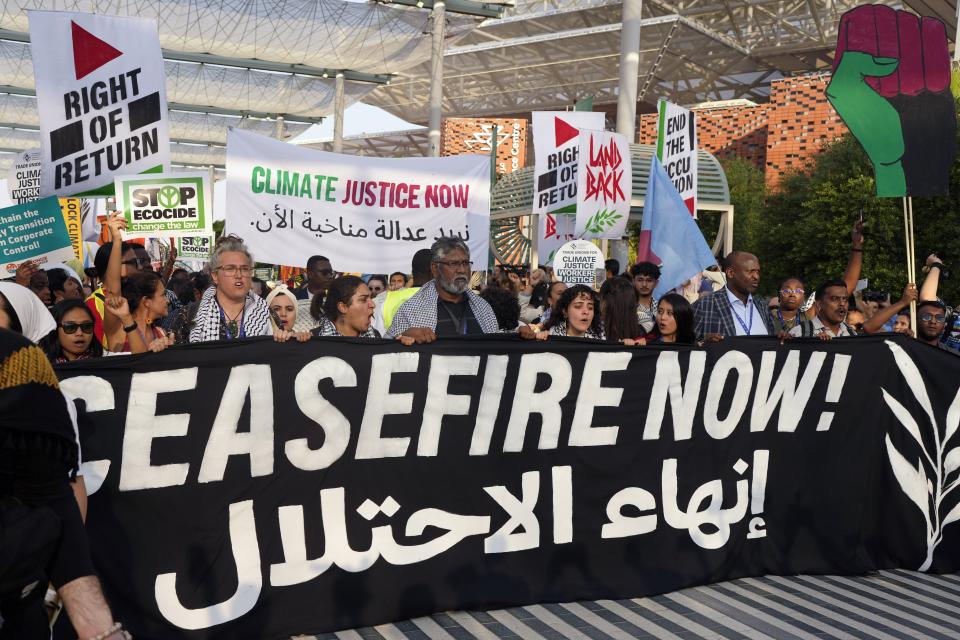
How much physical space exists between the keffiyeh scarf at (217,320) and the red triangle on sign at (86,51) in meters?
2.96

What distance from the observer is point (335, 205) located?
7.58 meters

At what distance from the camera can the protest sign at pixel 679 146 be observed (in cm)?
1126

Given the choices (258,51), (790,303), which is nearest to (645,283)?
(790,303)

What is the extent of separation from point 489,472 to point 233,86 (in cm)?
3705

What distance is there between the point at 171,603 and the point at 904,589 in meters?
3.66

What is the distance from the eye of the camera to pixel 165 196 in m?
10.8

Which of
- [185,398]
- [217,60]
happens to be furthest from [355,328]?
[217,60]

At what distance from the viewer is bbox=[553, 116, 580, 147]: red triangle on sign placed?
1138 cm

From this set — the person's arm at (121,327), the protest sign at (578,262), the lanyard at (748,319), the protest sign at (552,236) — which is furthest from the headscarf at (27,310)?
the protest sign at (552,236)

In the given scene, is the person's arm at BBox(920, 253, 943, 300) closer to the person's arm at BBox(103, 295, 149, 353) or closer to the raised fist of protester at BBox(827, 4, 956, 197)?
the raised fist of protester at BBox(827, 4, 956, 197)

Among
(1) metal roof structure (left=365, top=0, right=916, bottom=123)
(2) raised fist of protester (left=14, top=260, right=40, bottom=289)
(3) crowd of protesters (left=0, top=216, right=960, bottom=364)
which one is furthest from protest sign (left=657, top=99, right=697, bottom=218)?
(1) metal roof structure (left=365, top=0, right=916, bottom=123)

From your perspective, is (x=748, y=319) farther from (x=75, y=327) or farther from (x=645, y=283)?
(x=75, y=327)

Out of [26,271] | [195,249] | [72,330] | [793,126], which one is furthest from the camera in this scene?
[793,126]

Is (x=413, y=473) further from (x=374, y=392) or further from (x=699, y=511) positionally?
(x=699, y=511)
